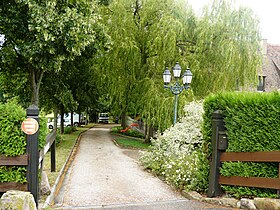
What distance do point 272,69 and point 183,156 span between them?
22014 millimetres

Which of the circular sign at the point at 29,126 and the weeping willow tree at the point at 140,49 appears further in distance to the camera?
the weeping willow tree at the point at 140,49

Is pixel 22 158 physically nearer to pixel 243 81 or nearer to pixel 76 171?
pixel 76 171

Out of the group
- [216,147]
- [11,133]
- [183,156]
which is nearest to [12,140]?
[11,133]

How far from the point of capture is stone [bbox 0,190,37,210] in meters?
4.34

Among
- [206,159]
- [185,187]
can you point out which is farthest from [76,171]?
[206,159]

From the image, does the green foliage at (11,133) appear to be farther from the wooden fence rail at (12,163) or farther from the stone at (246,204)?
the stone at (246,204)

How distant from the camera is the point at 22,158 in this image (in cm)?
511

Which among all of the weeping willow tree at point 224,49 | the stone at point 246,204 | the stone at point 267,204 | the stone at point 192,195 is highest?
the weeping willow tree at point 224,49

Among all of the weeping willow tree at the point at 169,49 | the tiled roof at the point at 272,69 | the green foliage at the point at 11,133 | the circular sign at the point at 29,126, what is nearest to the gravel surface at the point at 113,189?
the green foliage at the point at 11,133

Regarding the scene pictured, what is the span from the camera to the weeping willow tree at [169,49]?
14.4 meters

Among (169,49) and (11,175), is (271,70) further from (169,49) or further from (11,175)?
(11,175)

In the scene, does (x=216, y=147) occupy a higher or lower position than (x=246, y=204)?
higher

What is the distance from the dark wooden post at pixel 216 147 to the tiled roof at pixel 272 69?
68.5 ft

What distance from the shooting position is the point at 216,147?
6.08 m
